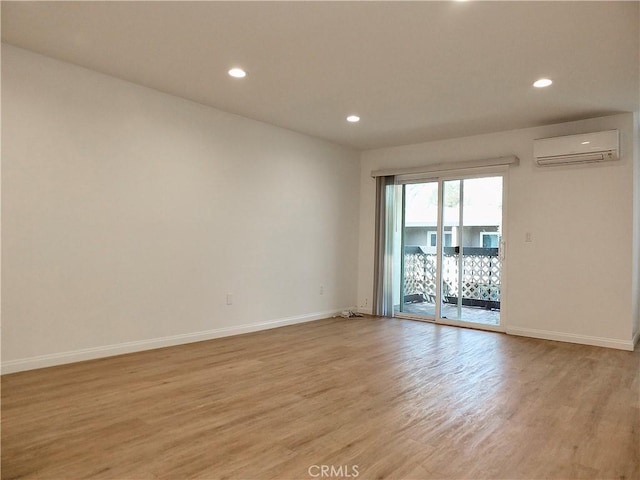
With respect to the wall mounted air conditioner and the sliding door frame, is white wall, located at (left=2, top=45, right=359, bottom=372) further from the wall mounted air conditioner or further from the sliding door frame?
the wall mounted air conditioner

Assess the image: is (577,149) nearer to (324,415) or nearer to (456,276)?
(456,276)

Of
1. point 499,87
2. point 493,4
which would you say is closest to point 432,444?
point 493,4

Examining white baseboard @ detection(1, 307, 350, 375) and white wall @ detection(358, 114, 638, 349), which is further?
white wall @ detection(358, 114, 638, 349)

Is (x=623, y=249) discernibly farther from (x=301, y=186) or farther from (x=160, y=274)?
(x=160, y=274)

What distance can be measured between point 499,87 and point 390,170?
2482 mm

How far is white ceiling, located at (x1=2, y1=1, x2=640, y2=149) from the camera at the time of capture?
2.63m

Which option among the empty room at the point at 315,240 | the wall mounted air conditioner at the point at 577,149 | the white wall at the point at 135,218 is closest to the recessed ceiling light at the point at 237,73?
the empty room at the point at 315,240

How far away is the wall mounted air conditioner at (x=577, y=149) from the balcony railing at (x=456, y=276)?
130 centimetres

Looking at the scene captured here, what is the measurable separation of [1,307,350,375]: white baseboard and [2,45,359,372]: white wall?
A: 1 centimetres

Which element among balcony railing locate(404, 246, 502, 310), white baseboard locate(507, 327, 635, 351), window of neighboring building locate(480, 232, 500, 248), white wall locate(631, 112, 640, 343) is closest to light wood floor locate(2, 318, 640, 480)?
white baseboard locate(507, 327, 635, 351)

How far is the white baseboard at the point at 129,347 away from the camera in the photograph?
326 cm

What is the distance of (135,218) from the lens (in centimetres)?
393

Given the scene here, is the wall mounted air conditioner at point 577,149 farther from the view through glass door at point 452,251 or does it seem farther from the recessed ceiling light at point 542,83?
the recessed ceiling light at point 542,83

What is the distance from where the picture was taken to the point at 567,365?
12.3 feet
